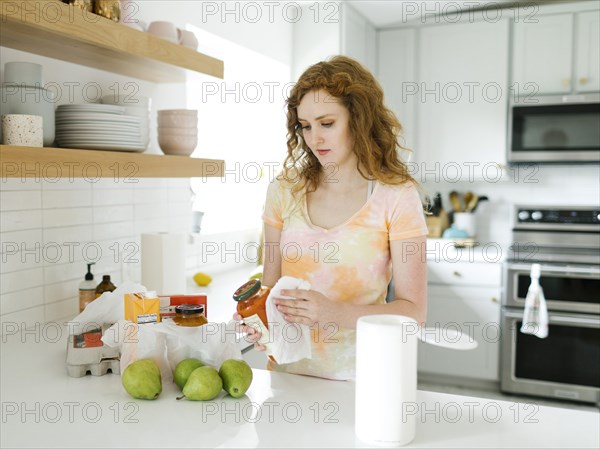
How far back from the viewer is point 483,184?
423 centimetres

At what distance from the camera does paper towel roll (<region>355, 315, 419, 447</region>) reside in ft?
3.45

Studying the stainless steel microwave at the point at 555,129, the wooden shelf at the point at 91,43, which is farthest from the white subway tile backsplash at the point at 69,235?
the stainless steel microwave at the point at 555,129

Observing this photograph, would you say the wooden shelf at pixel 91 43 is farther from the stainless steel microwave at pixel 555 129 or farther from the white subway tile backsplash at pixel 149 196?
the stainless steel microwave at pixel 555 129

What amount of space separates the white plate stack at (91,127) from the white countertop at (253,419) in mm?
663

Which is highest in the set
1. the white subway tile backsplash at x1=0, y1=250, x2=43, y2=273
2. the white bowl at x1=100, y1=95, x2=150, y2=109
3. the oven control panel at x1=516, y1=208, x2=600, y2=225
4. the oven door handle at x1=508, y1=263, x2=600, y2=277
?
the white bowl at x1=100, y1=95, x2=150, y2=109

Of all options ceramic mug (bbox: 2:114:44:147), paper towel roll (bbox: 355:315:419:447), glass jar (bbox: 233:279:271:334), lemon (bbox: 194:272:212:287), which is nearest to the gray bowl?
ceramic mug (bbox: 2:114:44:147)

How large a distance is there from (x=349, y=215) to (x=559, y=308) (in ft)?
7.86

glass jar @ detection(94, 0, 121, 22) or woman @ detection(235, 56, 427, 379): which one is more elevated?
glass jar @ detection(94, 0, 121, 22)

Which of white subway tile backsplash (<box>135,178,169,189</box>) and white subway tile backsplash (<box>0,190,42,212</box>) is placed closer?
white subway tile backsplash (<box>0,190,42,212</box>)

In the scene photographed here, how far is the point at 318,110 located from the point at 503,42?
2.72m

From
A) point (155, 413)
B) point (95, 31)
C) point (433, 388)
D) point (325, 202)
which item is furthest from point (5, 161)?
point (433, 388)

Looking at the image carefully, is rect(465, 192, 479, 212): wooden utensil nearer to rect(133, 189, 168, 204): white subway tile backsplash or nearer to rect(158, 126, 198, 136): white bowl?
rect(133, 189, 168, 204): white subway tile backsplash

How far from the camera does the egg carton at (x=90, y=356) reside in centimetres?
143

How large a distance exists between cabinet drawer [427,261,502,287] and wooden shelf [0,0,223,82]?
214 centimetres
